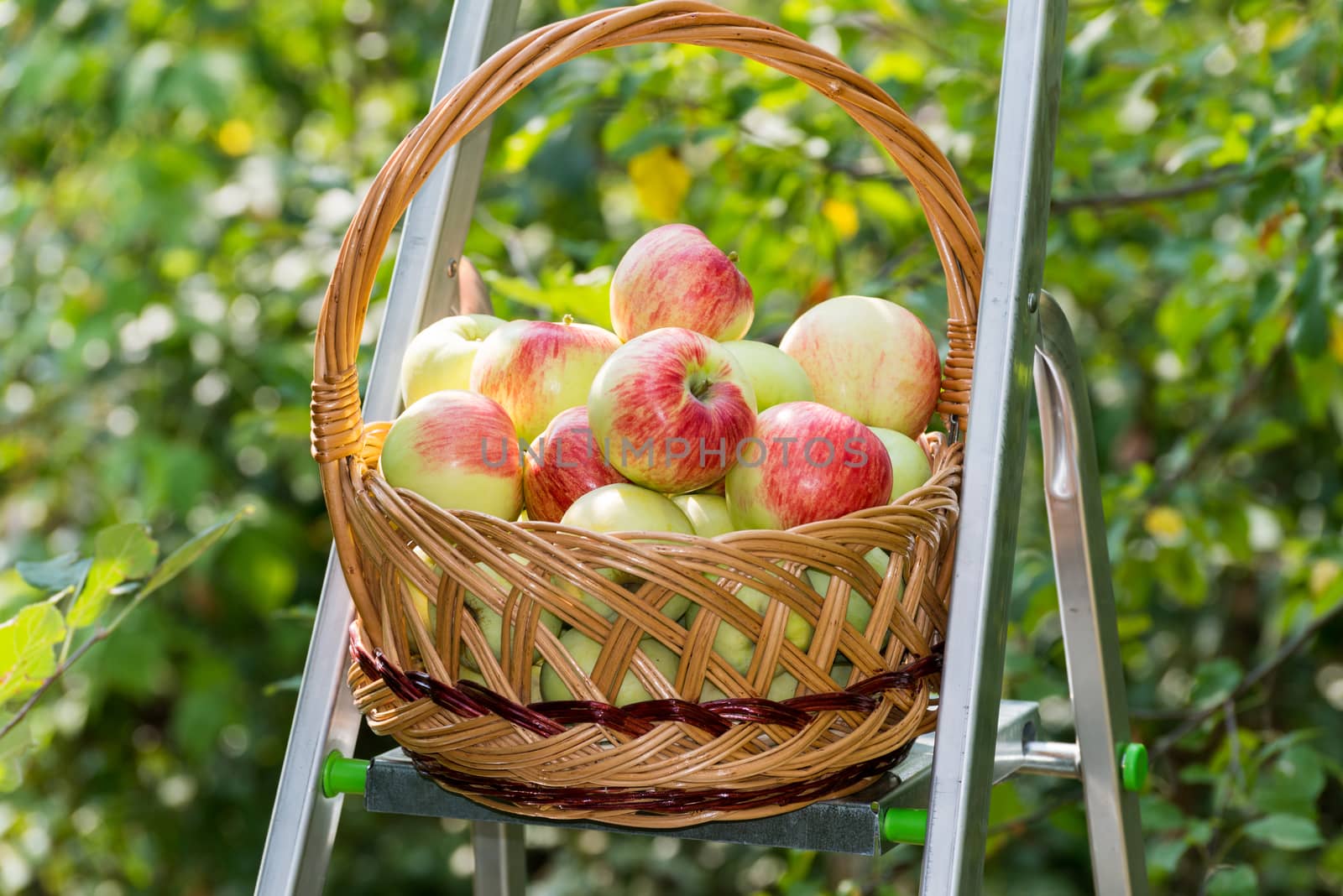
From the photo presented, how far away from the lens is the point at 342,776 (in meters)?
0.70

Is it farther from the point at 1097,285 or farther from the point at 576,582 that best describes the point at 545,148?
the point at 576,582

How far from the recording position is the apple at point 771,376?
2.40 feet

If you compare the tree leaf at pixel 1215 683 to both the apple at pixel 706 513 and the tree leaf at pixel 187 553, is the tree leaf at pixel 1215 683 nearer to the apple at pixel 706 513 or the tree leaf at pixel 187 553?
the apple at pixel 706 513

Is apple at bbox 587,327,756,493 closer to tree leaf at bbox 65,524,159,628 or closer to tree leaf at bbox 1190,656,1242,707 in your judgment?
tree leaf at bbox 65,524,159,628

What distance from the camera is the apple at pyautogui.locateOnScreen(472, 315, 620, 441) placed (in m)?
0.72

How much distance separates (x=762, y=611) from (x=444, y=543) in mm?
155

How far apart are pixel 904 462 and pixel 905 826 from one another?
0.66 feet

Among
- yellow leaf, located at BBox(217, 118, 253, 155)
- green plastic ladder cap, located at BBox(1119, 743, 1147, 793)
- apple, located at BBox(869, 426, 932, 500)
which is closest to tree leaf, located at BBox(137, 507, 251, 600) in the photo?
apple, located at BBox(869, 426, 932, 500)

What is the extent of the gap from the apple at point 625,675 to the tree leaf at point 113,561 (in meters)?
0.42

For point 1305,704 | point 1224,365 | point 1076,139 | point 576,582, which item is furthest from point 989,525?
point 1305,704

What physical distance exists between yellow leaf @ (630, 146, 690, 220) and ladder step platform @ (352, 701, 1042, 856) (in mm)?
1248

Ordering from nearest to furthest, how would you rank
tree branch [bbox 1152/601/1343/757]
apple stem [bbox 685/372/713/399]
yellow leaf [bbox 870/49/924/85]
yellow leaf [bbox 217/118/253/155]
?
apple stem [bbox 685/372/713/399]
tree branch [bbox 1152/601/1343/757]
yellow leaf [bbox 870/49/924/85]
yellow leaf [bbox 217/118/253/155]

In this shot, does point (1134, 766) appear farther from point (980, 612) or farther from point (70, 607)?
point (70, 607)

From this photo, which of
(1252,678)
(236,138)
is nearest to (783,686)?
(1252,678)
